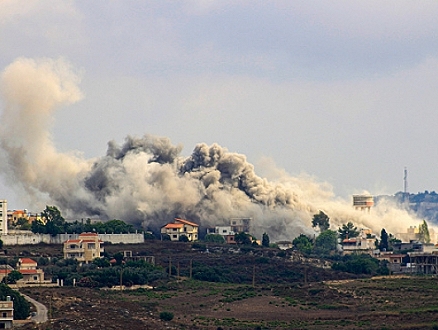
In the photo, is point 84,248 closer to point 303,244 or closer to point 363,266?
point 363,266

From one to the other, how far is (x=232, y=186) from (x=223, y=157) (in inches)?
175

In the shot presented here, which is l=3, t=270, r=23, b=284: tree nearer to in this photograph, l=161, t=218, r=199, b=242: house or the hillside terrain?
the hillside terrain

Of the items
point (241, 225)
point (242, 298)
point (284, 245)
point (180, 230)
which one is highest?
point (241, 225)

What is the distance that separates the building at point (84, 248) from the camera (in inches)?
5787

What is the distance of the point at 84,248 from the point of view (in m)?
148

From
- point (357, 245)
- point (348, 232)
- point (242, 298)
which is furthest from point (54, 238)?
point (348, 232)

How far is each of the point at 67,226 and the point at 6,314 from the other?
61356 millimetres

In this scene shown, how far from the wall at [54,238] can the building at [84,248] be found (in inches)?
345

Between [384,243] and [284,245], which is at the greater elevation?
[384,243]

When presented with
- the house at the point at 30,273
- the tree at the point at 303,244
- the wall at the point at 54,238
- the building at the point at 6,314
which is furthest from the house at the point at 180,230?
the building at the point at 6,314

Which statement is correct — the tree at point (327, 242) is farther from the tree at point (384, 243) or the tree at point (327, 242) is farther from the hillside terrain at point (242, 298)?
the hillside terrain at point (242, 298)

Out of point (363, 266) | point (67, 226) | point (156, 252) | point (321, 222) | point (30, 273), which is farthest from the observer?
point (321, 222)

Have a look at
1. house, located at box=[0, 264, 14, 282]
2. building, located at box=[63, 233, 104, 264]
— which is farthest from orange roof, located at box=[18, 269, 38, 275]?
building, located at box=[63, 233, 104, 264]

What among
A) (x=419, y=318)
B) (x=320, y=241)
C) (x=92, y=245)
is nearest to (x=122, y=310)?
(x=419, y=318)
